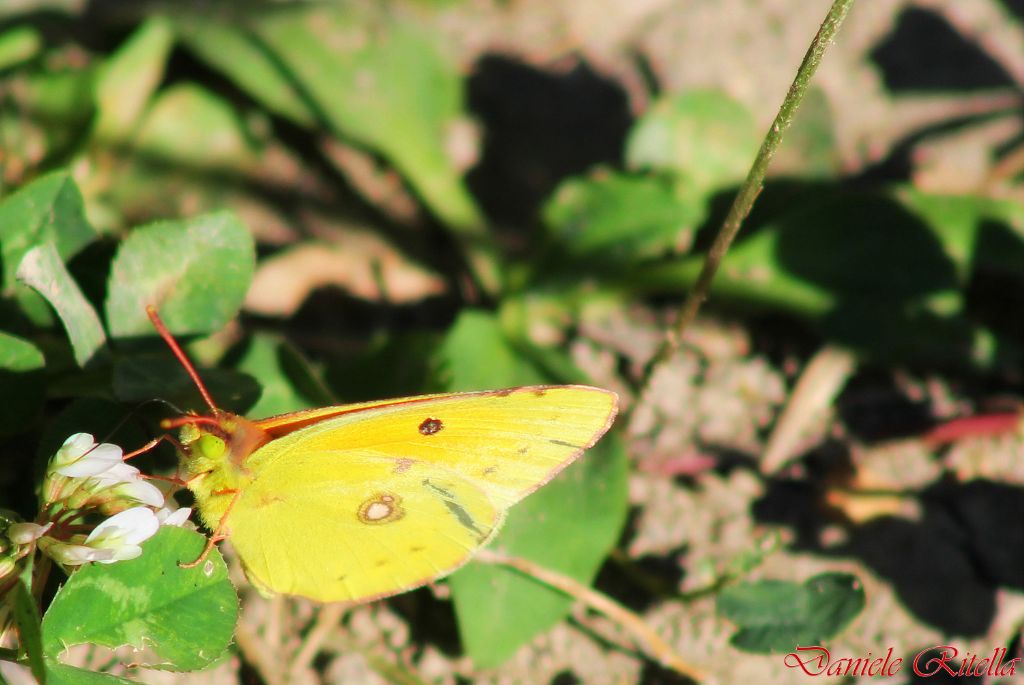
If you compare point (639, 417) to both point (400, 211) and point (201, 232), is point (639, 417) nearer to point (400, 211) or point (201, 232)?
point (400, 211)

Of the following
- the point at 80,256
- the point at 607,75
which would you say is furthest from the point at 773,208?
the point at 80,256

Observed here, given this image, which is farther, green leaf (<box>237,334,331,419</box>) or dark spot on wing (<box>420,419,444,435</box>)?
green leaf (<box>237,334,331,419</box>)

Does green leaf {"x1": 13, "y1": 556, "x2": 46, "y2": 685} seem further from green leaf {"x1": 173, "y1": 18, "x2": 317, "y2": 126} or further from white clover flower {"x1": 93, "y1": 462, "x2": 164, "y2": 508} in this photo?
green leaf {"x1": 173, "y1": 18, "x2": 317, "y2": 126}

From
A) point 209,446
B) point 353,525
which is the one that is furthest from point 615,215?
point 209,446

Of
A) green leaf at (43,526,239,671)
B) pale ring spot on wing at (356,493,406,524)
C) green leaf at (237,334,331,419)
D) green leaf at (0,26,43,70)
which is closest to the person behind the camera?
green leaf at (43,526,239,671)

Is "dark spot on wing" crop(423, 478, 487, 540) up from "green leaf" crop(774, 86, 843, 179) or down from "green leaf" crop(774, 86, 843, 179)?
down

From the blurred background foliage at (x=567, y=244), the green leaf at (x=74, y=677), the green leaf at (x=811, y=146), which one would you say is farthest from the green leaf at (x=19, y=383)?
the green leaf at (x=811, y=146)

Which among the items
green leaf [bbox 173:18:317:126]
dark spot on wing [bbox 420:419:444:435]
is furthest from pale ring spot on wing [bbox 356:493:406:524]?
green leaf [bbox 173:18:317:126]
